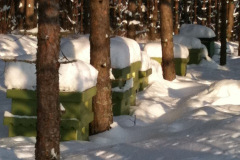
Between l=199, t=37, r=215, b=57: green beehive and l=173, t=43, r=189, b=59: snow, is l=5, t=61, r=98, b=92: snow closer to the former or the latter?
l=173, t=43, r=189, b=59: snow

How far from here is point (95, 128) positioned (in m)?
8.07

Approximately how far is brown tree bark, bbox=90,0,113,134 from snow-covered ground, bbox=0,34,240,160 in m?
0.29

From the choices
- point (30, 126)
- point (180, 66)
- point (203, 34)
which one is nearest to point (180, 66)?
point (180, 66)

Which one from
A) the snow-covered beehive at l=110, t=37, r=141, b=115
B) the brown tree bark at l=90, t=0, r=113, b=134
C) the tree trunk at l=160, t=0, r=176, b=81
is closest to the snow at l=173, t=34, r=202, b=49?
the tree trunk at l=160, t=0, r=176, b=81

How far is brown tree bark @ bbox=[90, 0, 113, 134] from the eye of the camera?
25.9ft

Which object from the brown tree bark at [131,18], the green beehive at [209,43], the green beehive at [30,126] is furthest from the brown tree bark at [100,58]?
the green beehive at [209,43]

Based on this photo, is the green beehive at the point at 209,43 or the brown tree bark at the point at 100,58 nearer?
the brown tree bark at the point at 100,58

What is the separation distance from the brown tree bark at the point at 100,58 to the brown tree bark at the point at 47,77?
2859 millimetres

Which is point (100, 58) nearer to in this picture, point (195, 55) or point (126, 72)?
point (126, 72)

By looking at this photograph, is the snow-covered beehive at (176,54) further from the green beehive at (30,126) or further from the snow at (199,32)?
the green beehive at (30,126)

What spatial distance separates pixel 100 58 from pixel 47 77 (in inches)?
118

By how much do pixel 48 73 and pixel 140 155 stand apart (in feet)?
5.20

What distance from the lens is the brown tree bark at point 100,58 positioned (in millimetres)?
7902

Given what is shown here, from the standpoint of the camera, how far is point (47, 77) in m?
4.97
